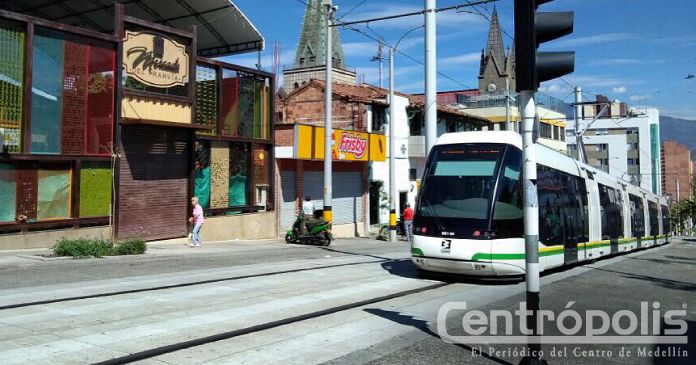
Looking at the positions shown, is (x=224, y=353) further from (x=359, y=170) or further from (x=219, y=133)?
(x=359, y=170)

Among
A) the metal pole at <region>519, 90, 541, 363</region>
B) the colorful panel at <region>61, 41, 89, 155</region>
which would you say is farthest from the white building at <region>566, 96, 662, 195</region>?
the metal pole at <region>519, 90, 541, 363</region>

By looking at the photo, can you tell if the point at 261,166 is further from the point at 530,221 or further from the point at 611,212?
the point at 530,221

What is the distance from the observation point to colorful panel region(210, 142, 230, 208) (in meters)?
21.5

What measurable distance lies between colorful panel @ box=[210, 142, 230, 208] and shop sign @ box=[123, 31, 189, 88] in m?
2.91

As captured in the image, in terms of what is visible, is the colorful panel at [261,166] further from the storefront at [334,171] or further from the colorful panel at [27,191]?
the colorful panel at [27,191]

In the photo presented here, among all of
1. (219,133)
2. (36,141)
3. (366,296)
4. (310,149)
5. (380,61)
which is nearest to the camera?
(366,296)

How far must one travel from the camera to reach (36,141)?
51.8ft

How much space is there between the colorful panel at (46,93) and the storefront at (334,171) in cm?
1013

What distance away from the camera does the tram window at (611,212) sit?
1842 cm

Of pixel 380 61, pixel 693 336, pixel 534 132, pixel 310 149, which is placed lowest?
pixel 693 336

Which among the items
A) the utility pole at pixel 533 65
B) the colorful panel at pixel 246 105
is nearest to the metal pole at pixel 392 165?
the colorful panel at pixel 246 105

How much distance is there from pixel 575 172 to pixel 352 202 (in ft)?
53.8

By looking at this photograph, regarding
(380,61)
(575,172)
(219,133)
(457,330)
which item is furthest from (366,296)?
(380,61)

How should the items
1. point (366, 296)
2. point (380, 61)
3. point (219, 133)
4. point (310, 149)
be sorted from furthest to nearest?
point (380, 61) < point (310, 149) < point (219, 133) < point (366, 296)
